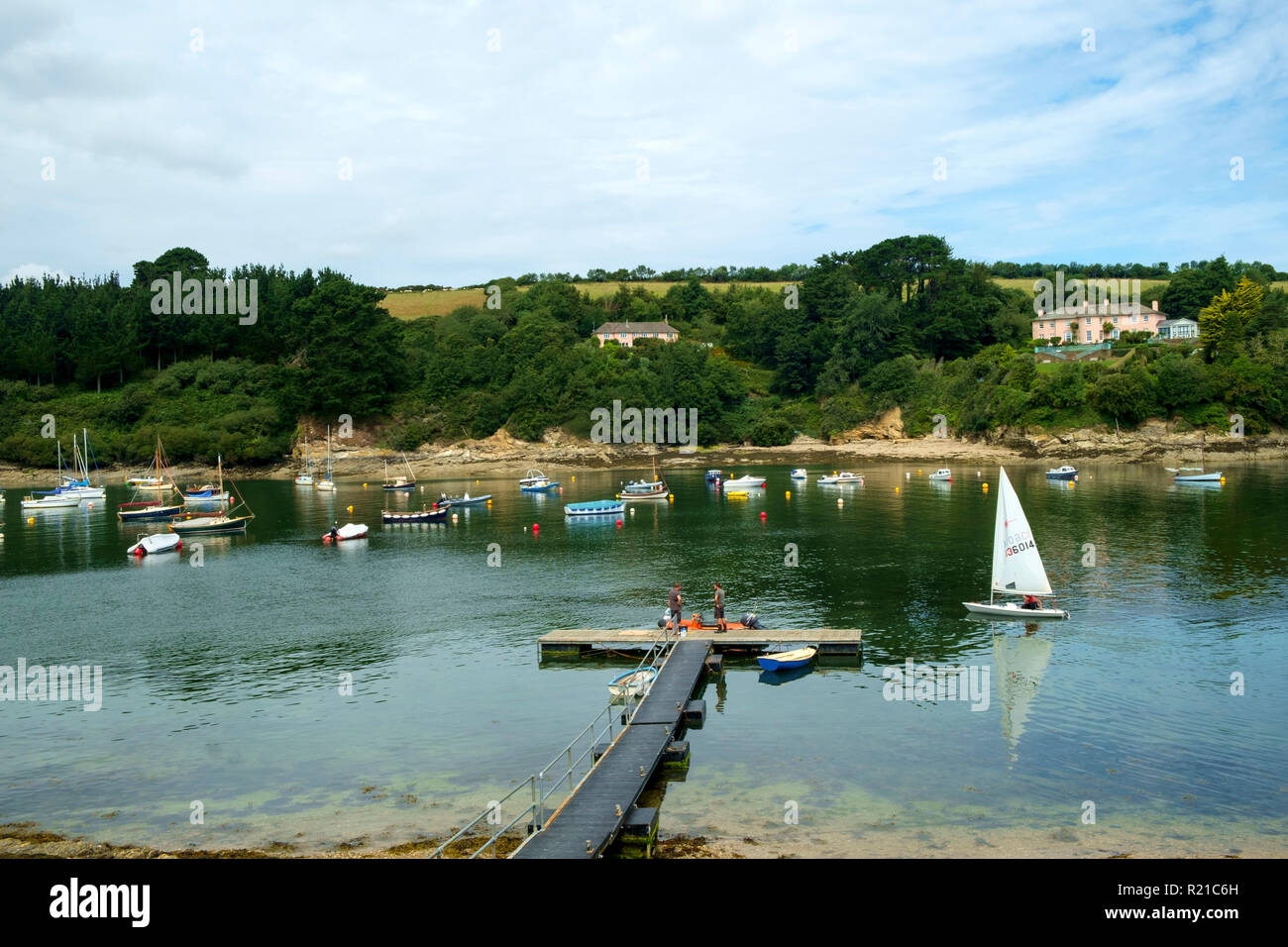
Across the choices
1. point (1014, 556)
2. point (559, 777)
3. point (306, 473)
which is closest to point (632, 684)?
point (559, 777)

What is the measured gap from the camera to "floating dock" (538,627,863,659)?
134 ft

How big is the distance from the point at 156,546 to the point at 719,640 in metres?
56.4

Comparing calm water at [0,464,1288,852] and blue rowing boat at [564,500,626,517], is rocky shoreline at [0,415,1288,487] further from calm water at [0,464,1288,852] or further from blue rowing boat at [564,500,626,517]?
calm water at [0,464,1288,852]

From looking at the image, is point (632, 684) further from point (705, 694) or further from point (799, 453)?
point (799, 453)

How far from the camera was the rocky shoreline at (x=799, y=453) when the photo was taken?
132375 millimetres

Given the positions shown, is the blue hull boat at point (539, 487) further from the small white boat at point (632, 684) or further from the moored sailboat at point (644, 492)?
the small white boat at point (632, 684)

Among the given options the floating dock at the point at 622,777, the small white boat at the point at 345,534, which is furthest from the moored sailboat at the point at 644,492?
the floating dock at the point at 622,777

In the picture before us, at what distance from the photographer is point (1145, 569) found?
56875mm

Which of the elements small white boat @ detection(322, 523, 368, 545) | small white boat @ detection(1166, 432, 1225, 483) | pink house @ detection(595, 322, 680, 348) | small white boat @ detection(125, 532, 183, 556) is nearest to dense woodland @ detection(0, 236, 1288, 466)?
pink house @ detection(595, 322, 680, 348)

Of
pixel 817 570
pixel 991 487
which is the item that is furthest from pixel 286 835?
pixel 991 487

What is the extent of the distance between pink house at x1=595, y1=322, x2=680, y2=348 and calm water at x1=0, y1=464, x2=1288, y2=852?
116m

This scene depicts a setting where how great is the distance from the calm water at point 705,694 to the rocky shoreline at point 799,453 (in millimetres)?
59220

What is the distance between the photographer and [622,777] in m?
25.8
